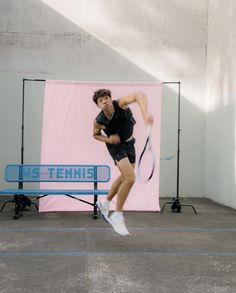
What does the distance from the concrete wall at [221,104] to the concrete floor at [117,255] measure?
2.07 meters

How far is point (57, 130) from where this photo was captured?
24.5 feet

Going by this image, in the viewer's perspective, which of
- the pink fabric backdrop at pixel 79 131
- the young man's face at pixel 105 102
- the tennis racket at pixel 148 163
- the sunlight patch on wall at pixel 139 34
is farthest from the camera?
the sunlight patch on wall at pixel 139 34

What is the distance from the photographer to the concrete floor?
350cm

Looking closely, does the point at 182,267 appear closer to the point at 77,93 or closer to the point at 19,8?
the point at 77,93

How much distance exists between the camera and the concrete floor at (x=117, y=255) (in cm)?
350

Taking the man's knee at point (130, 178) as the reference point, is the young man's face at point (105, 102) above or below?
above

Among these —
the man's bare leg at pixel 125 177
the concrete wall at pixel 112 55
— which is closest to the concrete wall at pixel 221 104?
the concrete wall at pixel 112 55

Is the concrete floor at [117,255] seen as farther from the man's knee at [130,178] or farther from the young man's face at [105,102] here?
the young man's face at [105,102]

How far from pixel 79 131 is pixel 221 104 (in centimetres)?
371

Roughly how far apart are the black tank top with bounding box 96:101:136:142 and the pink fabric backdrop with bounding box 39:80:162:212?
323 cm

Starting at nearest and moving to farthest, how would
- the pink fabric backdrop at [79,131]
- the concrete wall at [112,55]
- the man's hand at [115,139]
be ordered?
the man's hand at [115,139] → the pink fabric backdrop at [79,131] → the concrete wall at [112,55]

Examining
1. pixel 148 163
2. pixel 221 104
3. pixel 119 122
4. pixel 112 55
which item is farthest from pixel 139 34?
pixel 119 122

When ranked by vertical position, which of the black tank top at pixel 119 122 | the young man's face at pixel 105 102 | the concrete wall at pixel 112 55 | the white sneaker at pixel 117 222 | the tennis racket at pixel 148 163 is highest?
the concrete wall at pixel 112 55

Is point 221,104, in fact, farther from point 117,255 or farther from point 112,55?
point 117,255
